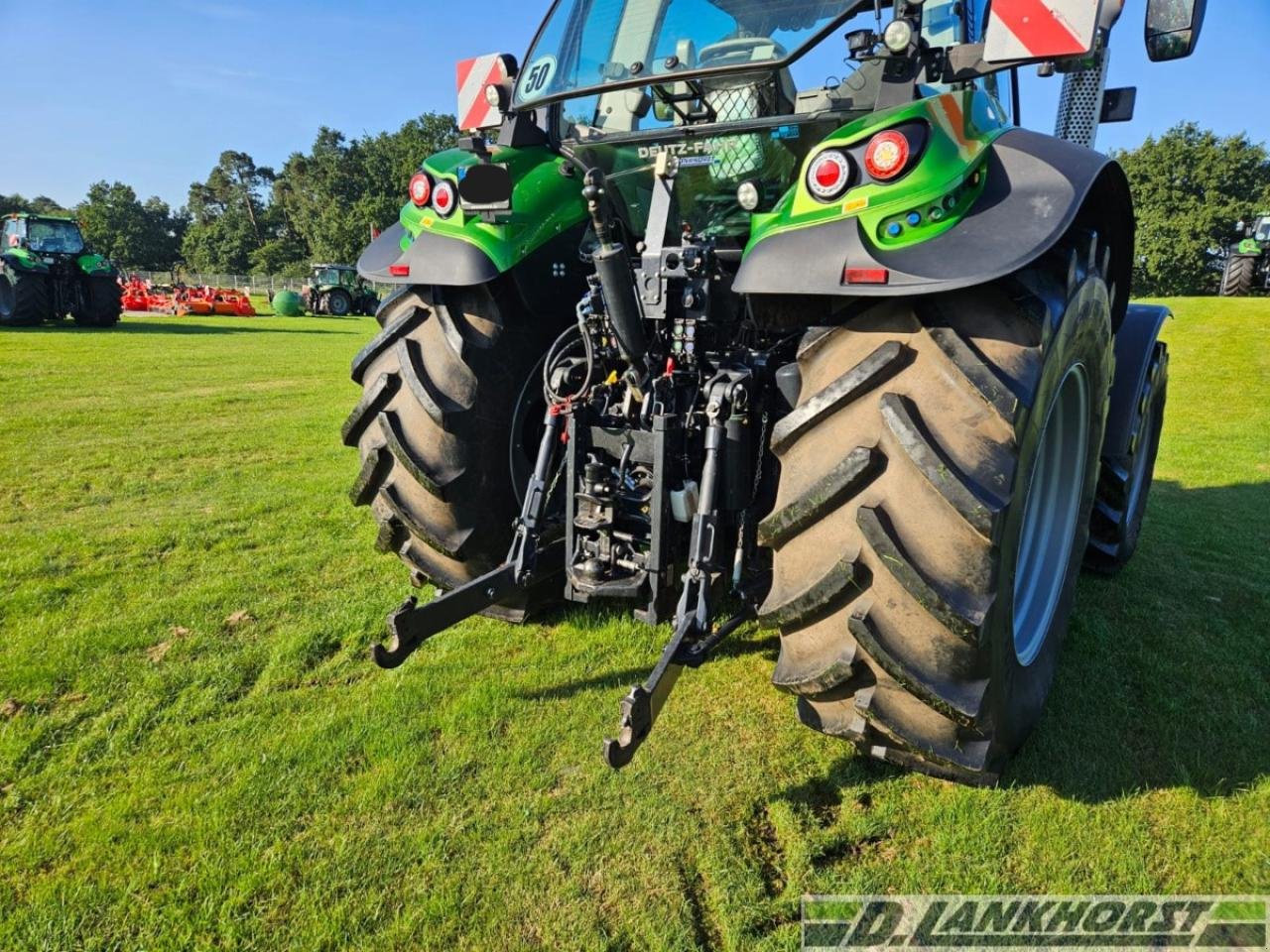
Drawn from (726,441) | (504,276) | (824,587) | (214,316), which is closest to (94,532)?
(504,276)

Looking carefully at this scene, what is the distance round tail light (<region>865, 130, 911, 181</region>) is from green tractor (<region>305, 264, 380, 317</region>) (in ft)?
116

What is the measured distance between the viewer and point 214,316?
28.2m

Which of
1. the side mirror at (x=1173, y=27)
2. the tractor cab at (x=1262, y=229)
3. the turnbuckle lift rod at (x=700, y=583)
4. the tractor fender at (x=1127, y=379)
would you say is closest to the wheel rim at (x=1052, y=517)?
the tractor fender at (x=1127, y=379)

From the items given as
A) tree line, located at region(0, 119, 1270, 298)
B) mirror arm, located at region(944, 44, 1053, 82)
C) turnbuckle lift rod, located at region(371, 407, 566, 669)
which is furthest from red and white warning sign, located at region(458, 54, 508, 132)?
tree line, located at region(0, 119, 1270, 298)

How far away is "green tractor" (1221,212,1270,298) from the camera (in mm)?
25125

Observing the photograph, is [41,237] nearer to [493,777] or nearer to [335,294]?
[335,294]

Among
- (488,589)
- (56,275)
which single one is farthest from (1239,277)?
(56,275)

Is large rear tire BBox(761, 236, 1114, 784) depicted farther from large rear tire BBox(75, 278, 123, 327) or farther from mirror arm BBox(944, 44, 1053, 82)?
large rear tire BBox(75, 278, 123, 327)

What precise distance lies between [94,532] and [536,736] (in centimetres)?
350

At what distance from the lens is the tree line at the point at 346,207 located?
4706 centimetres

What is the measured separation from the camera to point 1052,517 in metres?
3.13

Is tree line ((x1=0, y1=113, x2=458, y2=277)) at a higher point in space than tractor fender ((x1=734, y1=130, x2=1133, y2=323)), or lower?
higher

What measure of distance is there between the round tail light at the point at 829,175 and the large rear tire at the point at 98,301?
22666mm

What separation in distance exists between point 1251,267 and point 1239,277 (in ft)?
1.45
